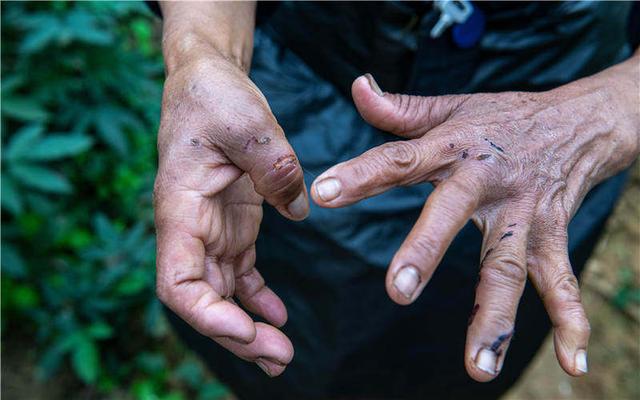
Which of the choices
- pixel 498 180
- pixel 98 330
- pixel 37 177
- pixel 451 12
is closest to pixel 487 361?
pixel 498 180

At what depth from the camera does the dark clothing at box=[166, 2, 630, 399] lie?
1222mm

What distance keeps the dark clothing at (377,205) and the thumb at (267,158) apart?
1.13 ft

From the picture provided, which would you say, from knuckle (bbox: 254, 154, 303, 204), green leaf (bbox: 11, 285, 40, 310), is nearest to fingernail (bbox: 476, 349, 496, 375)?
knuckle (bbox: 254, 154, 303, 204)

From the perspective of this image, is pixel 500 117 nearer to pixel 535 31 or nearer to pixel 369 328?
pixel 535 31

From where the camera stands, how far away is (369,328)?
1.48 metres

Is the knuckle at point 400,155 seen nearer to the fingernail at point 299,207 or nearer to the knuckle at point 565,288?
the fingernail at point 299,207

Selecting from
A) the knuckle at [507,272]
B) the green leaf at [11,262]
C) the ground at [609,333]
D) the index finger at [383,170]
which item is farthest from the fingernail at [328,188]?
the ground at [609,333]

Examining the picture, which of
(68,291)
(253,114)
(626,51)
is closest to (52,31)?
(68,291)

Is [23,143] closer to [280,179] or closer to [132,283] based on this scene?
[132,283]

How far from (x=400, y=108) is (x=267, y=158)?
0.83 ft

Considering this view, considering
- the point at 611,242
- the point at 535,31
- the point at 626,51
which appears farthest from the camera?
the point at 611,242

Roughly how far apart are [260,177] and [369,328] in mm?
637

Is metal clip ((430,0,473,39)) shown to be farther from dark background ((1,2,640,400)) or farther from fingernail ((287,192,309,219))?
dark background ((1,2,640,400))

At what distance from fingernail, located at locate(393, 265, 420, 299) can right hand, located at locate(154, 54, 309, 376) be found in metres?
0.24
